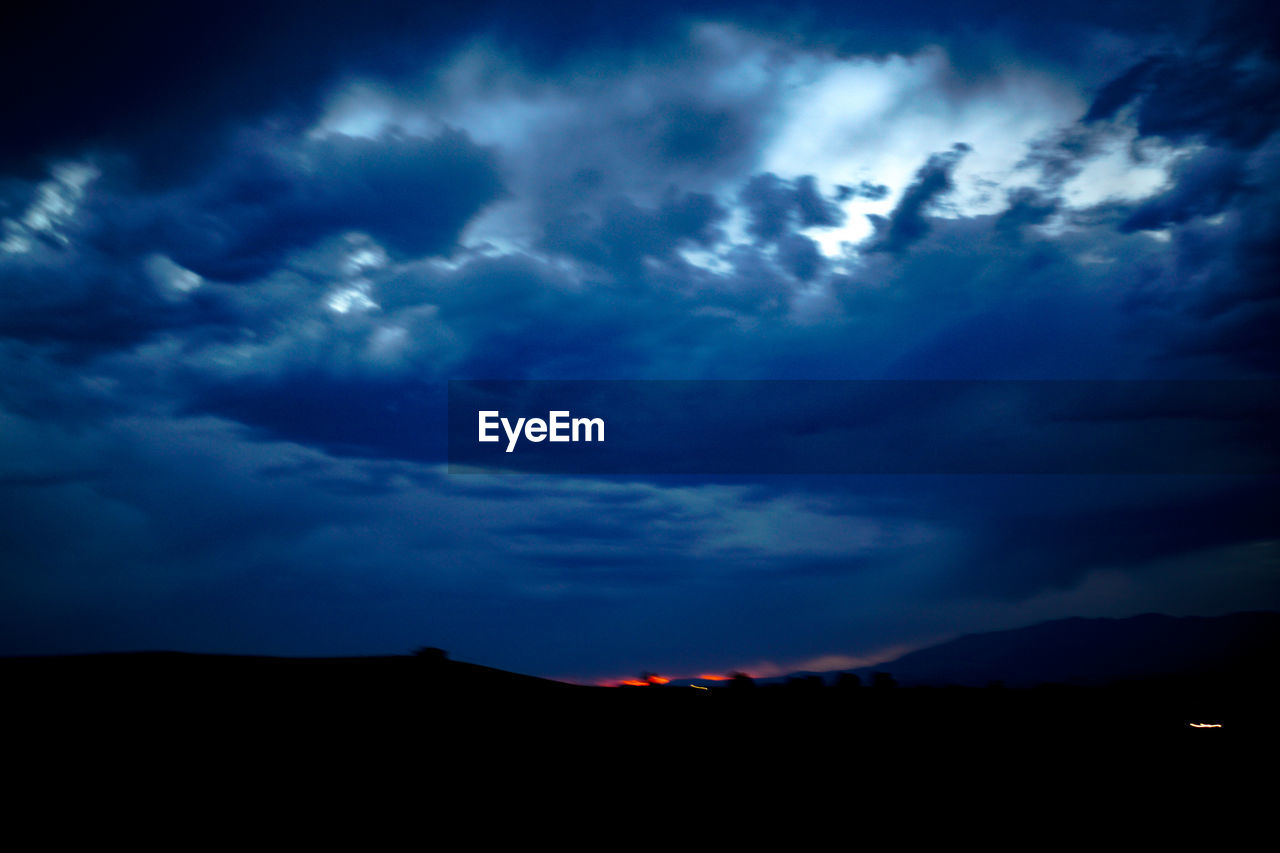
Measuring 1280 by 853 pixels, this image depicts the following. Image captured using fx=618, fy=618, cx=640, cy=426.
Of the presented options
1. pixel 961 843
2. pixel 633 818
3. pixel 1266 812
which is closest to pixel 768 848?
pixel 633 818

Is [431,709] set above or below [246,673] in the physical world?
below

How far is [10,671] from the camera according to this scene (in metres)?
9.23

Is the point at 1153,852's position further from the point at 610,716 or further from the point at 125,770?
the point at 125,770

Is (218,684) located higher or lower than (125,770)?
higher

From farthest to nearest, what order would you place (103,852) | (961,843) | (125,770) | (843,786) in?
(843,786) < (961,843) < (125,770) < (103,852)

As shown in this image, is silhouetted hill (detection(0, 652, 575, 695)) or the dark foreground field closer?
the dark foreground field

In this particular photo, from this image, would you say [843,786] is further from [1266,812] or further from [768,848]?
[1266,812]

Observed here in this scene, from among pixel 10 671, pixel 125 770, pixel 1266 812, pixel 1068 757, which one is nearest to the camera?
pixel 125 770

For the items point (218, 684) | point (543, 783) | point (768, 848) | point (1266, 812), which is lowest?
point (1266, 812)

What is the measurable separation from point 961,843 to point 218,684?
12.2m

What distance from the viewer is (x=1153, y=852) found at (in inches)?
402

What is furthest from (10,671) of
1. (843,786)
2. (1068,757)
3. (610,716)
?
(1068,757)

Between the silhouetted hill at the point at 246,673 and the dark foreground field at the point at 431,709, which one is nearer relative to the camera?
the dark foreground field at the point at 431,709

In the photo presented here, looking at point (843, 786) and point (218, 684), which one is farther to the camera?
point (843, 786)
